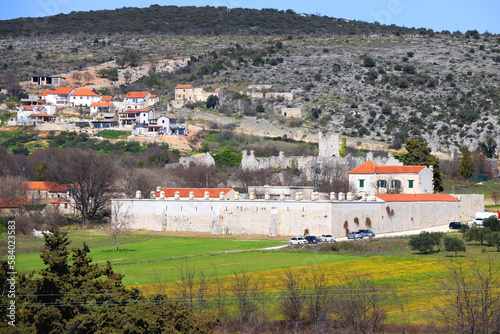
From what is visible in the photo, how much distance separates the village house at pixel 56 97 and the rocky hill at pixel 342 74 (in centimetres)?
1606

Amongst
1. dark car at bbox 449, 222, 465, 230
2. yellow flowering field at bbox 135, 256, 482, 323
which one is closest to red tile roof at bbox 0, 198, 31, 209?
dark car at bbox 449, 222, 465, 230

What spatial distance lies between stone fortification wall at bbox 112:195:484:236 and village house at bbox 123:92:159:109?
62861mm

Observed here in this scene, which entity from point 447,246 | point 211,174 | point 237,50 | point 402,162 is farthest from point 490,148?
point 237,50

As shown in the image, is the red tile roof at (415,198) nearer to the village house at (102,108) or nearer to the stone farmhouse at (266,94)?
Answer: the stone farmhouse at (266,94)

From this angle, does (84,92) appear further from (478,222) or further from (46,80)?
(478,222)

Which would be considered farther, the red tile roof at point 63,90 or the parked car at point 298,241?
the red tile roof at point 63,90

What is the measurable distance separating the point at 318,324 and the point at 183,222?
1429 inches

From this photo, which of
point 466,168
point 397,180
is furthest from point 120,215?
point 466,168

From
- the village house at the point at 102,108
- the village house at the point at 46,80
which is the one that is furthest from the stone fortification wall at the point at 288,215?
the village house at the point at 46,80

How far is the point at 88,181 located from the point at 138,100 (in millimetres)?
56299

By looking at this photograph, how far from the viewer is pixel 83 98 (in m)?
139

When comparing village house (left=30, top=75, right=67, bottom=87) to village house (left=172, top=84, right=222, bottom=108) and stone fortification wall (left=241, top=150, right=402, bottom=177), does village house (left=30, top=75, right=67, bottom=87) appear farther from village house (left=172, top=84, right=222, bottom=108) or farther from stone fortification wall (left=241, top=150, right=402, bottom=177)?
stone fortification wall (left=241, top=150, right=402, bottom=177)

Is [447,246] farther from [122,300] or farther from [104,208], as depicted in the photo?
[104,208]

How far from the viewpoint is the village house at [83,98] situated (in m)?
138
